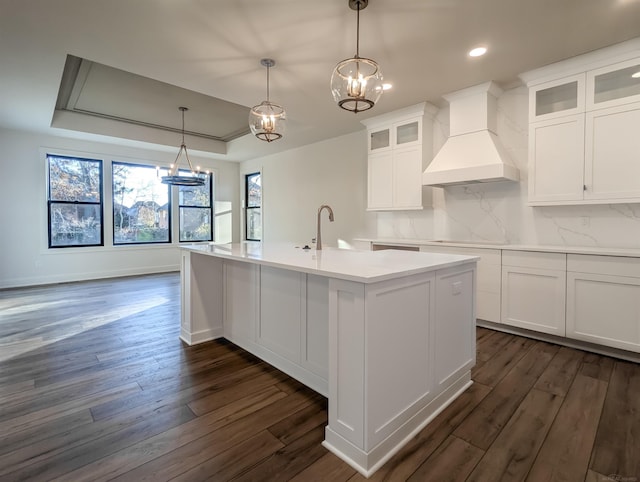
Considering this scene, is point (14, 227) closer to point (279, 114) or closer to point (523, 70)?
point (279, 114)

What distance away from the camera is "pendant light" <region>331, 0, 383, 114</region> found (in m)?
2.13

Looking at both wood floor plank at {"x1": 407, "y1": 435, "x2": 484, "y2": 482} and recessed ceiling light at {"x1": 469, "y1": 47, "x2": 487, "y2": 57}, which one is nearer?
wood floor plank at {"x1": 407, "y1": 435, "x2": 484, "y2": 482}

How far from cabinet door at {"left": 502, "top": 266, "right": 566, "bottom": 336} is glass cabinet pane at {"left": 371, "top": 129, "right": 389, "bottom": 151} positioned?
7.66 feet

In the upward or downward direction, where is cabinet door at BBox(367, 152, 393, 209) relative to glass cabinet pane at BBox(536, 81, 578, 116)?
downward

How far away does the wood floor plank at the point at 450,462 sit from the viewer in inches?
57.7

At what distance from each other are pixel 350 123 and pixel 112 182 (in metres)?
5.01

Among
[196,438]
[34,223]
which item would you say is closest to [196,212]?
[34,223]

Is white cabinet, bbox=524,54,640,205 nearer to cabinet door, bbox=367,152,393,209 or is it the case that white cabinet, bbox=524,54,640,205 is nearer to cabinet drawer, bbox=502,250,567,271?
cabinet drawer, bbox=502,250,567,271

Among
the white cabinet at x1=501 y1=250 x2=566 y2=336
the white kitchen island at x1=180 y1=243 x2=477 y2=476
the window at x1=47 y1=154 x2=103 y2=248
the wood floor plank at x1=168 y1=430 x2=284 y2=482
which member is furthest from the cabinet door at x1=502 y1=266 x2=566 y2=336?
the window at x1=47 y1=154 x2=103 y2=248

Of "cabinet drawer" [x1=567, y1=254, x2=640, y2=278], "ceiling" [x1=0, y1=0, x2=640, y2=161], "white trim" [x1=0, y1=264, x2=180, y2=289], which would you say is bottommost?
"white trim" [x1=0, y1=264, x2=180, y2=289]

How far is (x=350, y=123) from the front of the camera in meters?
4.91

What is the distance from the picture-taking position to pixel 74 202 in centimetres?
612

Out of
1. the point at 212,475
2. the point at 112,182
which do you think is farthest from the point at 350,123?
the point at 112,182

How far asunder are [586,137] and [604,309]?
157cm
